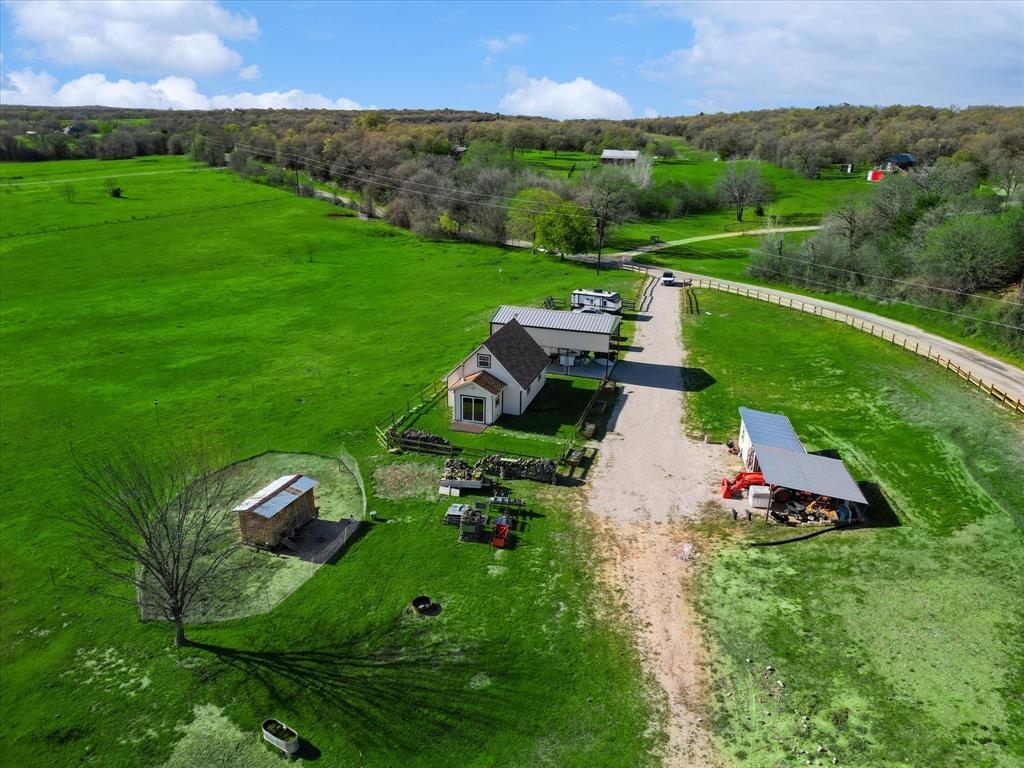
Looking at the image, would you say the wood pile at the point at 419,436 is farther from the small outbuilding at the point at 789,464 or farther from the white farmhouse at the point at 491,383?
the small outbuilding at the point at 789,464

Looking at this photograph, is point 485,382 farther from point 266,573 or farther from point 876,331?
point 876,331

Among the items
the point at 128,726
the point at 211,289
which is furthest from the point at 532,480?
the point at 211,289

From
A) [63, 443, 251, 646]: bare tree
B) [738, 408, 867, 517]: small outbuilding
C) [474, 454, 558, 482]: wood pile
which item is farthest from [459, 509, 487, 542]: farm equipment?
[738, 408, 867, 517]: small outbuilding

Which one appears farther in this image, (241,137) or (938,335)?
(241,137)

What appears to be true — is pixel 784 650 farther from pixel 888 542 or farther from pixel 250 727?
pixel 250 727

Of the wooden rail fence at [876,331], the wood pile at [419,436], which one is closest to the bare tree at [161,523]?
the wood pile at [419,436]

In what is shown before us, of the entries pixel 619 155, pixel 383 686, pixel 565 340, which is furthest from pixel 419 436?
pixel 619 155
